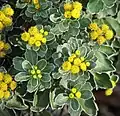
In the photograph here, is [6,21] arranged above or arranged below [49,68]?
above

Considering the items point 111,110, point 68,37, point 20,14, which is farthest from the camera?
point 111,110

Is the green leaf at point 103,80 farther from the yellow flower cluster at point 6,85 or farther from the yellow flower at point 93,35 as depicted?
the yellow flower cluster at point 6,85

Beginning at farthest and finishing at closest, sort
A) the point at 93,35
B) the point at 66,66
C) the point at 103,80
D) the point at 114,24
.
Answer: the point at 114,24 → the point at 103,80 → the point at 93,35 → the point at 66,66

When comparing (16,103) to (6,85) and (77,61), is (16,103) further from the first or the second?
(77,61)

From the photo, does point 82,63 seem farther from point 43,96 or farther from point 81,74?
point 43,96

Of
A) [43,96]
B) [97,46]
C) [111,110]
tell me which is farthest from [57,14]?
[111,110]

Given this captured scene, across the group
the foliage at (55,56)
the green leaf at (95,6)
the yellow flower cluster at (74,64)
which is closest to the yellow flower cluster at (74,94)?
the foliage at (55,56)

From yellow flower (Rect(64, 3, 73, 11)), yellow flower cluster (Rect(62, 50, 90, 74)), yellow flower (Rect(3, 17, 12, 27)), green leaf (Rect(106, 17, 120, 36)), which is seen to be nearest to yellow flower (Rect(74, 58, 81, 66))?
yellow flower cluster (Rect(62, 50, 90, 74))

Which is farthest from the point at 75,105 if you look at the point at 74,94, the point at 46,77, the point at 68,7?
the point at 68,7
